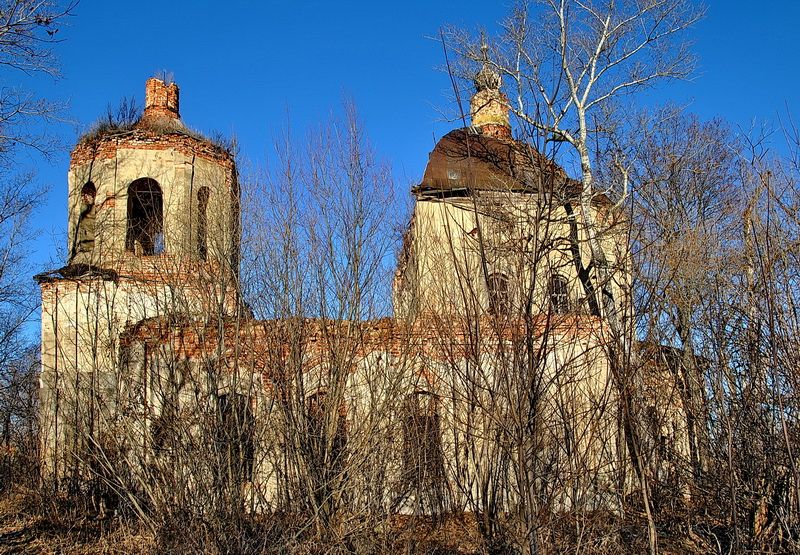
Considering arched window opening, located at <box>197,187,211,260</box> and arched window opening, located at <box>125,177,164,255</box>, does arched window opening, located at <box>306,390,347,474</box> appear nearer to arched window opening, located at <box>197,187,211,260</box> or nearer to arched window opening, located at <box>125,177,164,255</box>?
arched window opening, located at <box>197,187,211,260</box>

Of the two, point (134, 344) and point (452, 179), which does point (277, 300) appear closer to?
point (134, 344)

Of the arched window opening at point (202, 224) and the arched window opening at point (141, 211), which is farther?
the arched window opening at point (141, 211)

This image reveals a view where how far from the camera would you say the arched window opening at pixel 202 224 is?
39.5 feet

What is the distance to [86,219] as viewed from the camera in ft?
48.8

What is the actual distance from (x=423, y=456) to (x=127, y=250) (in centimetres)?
830

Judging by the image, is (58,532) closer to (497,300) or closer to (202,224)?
(202,224)

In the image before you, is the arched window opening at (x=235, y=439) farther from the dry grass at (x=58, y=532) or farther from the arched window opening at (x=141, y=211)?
the arched window opening at (x=141, y=211)

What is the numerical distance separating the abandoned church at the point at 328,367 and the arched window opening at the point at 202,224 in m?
0.07

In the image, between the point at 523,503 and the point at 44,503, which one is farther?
the point at 44,503

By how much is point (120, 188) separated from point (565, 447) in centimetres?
1269

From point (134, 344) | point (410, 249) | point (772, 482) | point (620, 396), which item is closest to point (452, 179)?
point (410, 249)

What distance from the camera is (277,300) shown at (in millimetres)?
9734

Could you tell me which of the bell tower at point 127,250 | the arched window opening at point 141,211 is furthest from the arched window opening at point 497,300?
the arched window opening at point 141,211

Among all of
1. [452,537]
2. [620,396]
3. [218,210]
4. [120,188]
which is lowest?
[452,537]
